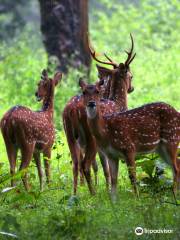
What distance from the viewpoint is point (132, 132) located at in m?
10.6

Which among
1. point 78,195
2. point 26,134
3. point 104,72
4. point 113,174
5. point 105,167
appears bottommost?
point 78,195

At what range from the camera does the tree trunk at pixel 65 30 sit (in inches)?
803

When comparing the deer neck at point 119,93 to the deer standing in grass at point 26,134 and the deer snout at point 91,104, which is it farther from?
the deer snout at point 91,104

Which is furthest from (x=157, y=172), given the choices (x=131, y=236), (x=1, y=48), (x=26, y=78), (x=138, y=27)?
(x=138, y=27)

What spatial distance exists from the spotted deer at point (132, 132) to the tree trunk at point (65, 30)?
9.71 meters

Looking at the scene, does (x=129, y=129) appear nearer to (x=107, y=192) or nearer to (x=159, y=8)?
(x=107, y=192)

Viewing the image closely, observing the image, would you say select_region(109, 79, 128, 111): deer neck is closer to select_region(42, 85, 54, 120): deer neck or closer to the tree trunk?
select_region(42, 85, 54, 120): deer neck

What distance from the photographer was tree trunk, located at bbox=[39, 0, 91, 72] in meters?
20.4

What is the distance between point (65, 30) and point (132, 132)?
10378mm

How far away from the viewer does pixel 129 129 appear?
1052cm

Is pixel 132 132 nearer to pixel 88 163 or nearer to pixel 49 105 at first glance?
pixel 88 163

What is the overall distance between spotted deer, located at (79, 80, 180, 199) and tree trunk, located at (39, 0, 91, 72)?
9.71 m

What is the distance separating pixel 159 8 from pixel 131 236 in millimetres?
26873
